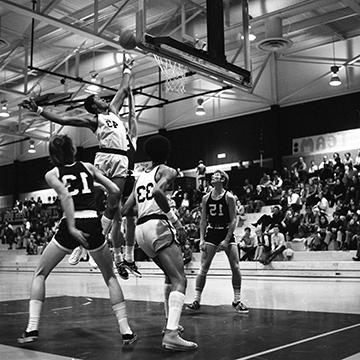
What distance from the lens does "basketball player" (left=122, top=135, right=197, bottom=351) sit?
15.5 ft

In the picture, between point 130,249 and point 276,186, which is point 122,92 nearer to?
point 130,249

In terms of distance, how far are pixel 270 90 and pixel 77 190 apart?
24142 mm

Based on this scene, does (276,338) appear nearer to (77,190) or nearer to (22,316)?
(77,190)

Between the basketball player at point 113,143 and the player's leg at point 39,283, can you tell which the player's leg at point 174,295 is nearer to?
the player's leg at point 39,283

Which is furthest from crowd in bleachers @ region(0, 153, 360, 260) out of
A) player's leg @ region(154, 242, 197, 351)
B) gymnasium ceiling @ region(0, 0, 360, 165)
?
player's leg @ region(154, 242, 197, 351)

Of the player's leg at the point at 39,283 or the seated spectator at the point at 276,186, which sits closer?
the player's leg at the point at 39,283

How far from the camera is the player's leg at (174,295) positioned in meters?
4.64

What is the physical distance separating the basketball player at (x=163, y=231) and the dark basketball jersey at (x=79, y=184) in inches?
19.2

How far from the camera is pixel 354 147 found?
82.5ft

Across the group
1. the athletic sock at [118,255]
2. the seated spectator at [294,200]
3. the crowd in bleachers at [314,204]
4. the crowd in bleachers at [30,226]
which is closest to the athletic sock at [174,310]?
the athletic sock at [118,255]

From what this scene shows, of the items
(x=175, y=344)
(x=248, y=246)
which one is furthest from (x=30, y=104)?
(x=248, y=246)

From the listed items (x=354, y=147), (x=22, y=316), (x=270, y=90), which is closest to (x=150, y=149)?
(x=22, y=316)

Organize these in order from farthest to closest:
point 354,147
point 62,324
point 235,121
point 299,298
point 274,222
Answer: point 235,121, point 354,147, point 274,222, point 299,298, point 62,324

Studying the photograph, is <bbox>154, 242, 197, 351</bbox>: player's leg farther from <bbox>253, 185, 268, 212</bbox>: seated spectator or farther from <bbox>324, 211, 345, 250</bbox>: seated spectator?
<bbox>253, 185, 268, 212</bbox>: seated spectator
